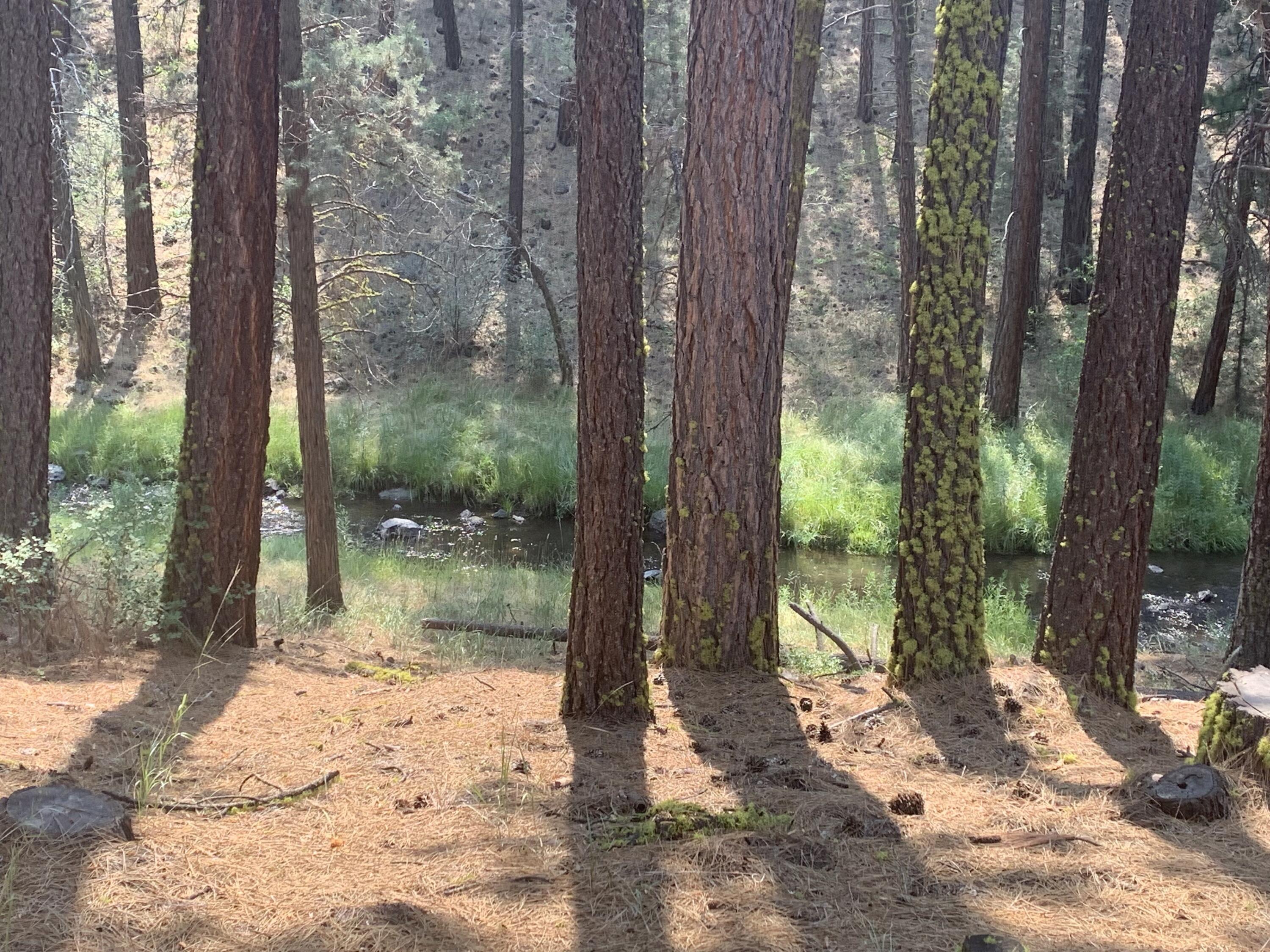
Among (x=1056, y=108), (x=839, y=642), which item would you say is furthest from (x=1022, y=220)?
(x=839, y=642)

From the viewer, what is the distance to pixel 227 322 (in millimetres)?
6934

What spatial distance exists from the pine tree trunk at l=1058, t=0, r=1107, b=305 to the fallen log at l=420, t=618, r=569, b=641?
16.7 meters

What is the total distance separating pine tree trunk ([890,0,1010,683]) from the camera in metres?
5.88

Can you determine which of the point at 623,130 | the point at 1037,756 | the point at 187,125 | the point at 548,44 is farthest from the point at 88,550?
the point at 548,44

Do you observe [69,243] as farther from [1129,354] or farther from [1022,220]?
[1022,220]

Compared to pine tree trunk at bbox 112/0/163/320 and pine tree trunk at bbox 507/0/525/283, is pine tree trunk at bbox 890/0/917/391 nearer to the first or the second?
pine tree trunk at bbox 507/0/525/283

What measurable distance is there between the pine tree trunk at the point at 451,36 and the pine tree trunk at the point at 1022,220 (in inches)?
726

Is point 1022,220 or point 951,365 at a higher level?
point 1022,220

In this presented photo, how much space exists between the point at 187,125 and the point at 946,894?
10.5 m

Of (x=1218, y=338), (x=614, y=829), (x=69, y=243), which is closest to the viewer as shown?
(x=614, y=829)

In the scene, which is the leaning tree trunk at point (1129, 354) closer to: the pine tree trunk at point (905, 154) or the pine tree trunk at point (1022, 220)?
the pine tree trunk at point (1022, 220)

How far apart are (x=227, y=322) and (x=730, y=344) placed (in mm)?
3201

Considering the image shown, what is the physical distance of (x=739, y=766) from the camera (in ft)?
16.2

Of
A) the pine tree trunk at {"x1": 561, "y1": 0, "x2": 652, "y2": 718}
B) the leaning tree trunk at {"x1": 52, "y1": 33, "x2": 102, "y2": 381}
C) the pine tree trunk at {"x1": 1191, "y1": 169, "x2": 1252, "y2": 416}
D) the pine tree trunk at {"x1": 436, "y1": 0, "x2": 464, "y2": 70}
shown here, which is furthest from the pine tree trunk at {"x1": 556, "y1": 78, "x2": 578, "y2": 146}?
the pine tree trunk at {"x1": 561, "y1": 0, "x2": 652, "y2": 718}
